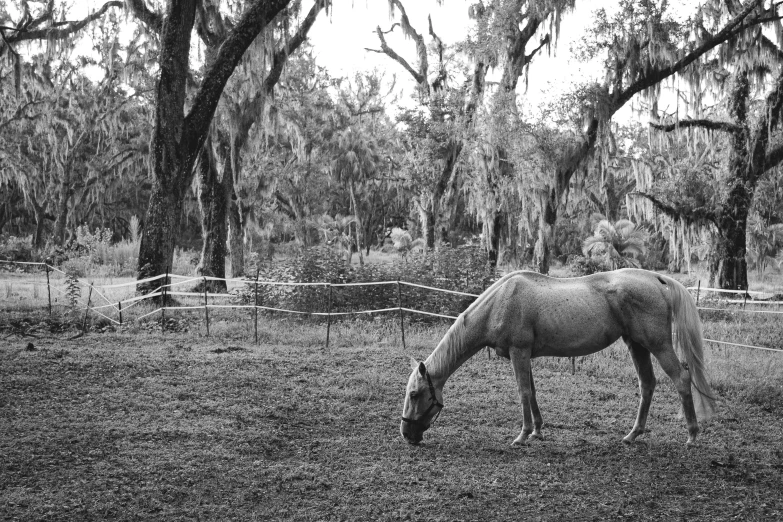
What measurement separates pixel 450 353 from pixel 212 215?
14.5m

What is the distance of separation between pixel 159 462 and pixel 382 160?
3541cm

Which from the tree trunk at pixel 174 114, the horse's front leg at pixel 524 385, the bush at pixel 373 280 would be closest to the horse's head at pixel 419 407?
the horse's front leg at pixel 524 385

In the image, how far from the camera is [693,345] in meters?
6.77

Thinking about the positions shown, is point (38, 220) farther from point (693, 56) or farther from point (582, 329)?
point (582, 329)

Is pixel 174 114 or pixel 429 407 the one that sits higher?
pixel 174 114

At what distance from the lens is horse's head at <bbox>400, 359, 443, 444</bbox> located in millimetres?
6480

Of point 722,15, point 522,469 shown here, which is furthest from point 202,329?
point 722,15

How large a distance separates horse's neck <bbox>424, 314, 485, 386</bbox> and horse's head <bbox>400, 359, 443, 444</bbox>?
20cm

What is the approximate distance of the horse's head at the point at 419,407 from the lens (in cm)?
648

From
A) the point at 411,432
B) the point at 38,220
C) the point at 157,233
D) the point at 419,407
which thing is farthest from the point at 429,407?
the point at 38,220

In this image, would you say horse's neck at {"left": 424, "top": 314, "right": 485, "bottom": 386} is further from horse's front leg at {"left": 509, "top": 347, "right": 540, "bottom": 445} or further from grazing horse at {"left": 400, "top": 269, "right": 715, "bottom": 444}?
horse's front leg at {"left": 509, "top": 347, "right": 540, "bottom": 445}

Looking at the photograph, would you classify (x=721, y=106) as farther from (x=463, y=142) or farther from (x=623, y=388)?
(x=623, y=388)

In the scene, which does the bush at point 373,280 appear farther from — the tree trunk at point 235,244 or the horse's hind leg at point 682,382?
the tree trunk at point 235,244

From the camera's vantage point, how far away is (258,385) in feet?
29.5
